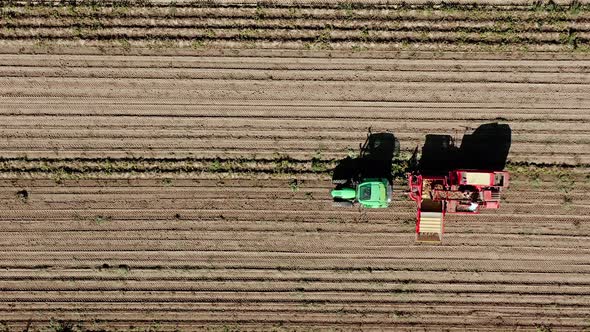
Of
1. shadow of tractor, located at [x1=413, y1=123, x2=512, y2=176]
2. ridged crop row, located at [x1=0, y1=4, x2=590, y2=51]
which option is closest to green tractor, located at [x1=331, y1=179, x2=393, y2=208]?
shadow of tractor, located at [x1=413, y1=123, x2=512, y2=176]

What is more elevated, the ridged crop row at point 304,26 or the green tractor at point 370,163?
the ridged crop row at point 304,26

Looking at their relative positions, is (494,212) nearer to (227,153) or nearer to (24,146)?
(227,153)

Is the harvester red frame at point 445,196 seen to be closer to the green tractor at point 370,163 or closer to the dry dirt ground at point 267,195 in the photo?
the dry dirt ground at point 267,195

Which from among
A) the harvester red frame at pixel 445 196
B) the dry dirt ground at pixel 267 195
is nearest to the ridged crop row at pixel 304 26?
the dry dirt ground at pixel 267 195

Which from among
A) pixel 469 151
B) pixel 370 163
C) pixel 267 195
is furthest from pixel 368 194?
pixel 469 151

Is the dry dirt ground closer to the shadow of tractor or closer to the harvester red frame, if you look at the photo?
the shadow of tractor

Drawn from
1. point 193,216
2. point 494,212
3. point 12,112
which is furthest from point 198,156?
point 494,212
